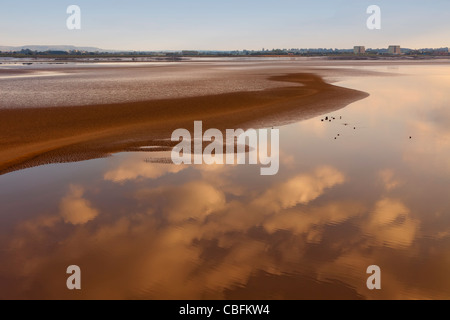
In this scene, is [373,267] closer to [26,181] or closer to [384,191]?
[384,191]

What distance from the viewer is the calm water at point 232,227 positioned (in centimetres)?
701

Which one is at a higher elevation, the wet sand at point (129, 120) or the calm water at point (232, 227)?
the wet sand at point (129, 120)

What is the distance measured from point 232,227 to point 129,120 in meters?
15.4

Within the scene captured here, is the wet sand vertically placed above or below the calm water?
above

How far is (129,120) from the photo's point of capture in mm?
22484

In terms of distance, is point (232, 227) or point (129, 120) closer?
point (232, 227)

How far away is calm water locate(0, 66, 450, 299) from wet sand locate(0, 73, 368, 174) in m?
2.15

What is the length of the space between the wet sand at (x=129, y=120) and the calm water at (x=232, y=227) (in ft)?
7.06

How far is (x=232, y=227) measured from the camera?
30.2 ft

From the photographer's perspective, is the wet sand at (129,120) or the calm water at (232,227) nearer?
the calm water at (232,227)

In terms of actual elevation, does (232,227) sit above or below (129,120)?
below

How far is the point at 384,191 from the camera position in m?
→ 11.2

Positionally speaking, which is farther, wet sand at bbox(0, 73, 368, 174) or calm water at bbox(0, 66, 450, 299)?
wet sand at bbox(0, 73, 368, 174)

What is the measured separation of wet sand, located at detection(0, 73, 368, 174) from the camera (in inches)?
635
